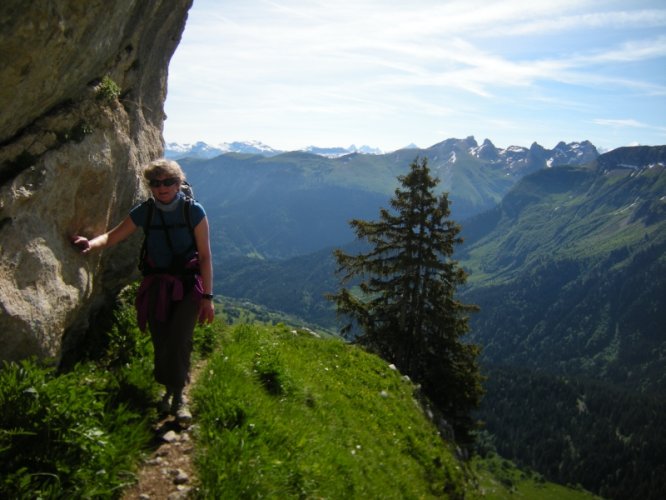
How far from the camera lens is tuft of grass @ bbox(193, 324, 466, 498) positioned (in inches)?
253

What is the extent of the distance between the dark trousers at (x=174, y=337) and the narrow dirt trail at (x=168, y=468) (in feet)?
2.13

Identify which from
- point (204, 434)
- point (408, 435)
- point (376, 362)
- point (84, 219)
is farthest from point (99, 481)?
point (376, 362)

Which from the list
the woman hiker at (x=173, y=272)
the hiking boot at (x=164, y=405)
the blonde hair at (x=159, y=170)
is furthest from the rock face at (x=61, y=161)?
the hiking boot at (x=164, y=405)

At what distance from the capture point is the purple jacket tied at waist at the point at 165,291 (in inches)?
279

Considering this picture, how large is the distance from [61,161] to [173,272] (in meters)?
2.56

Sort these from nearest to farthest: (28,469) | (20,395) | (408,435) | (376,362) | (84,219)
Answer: (28,469) < (20,395) < (84,219) < (408,435) < (376,362)

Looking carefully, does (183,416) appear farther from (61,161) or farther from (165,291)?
(61,161)

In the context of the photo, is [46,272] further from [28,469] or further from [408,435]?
[408,435]

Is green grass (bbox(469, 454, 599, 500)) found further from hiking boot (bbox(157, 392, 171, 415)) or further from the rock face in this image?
the rock face

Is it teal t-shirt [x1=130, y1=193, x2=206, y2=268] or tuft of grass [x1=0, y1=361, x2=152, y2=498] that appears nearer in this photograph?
tuft of grass [x1=0, y1=361, x2=152, y2=498]

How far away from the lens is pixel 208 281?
723 cm

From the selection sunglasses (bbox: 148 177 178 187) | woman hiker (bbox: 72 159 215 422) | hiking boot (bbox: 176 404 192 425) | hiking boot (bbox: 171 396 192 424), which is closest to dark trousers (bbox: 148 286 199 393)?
woman hiker (bbox: 72 159 215 422)

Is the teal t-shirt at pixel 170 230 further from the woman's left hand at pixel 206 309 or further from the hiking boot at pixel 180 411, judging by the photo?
the hiking boot at pixel 180 411

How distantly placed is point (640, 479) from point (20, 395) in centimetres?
24413
